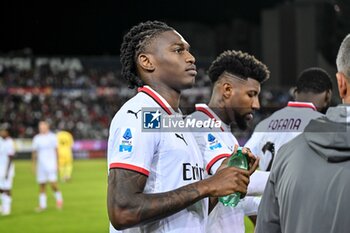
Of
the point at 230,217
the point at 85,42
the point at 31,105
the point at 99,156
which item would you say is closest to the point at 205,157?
the point at 230,217

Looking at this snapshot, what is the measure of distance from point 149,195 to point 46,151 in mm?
12397

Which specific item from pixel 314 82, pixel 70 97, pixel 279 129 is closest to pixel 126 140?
pixel 279 129

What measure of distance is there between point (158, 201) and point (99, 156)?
32.5m

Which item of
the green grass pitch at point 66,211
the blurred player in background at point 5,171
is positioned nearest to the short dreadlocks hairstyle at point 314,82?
the green grass pitch at point 66,211

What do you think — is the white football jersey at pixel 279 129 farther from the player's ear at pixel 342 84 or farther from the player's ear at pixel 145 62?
the player's ear at pixel 342 84

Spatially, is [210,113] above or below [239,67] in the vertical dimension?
below

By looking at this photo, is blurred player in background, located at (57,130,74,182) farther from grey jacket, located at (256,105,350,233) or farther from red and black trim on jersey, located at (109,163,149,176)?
grey jacket, located at (256,105,350,233)

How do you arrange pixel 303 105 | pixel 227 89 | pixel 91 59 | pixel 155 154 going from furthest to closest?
pixel 91 59, pixel 303 105, pixel 227 89, pixel 155 154

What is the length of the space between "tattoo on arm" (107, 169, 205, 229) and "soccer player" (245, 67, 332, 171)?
2695mm

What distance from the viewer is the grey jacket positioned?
2018 mm

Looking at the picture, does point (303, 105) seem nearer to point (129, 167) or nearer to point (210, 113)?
point (210, 113)

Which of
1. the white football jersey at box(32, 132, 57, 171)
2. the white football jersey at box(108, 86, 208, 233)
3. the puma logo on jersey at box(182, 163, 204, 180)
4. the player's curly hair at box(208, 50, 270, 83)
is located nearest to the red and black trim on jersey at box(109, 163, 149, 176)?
the white football jersey at box(108, 86, 208, 233)

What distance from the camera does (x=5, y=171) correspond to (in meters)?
13.2

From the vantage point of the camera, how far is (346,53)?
6.89ft
